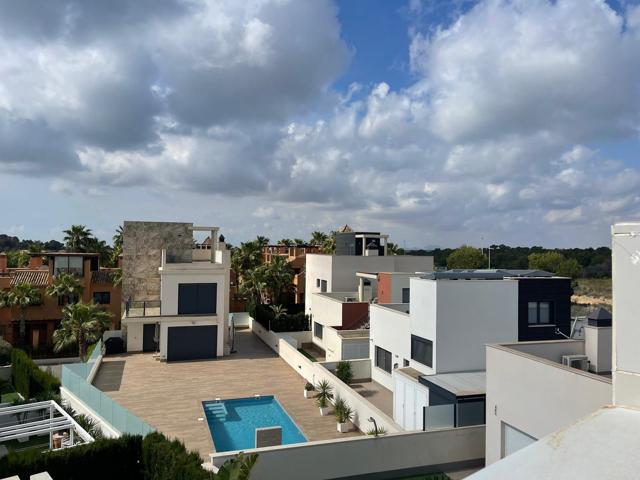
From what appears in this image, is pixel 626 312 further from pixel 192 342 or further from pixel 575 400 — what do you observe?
pixel 192 342

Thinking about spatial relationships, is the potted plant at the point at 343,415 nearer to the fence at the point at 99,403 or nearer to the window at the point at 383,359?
the window at the point at 383,359

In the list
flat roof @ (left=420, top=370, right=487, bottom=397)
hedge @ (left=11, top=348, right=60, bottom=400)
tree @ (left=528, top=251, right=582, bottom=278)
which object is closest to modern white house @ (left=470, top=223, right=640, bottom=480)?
flat roof @ (left=420, top=370, right=487, bottom=397)

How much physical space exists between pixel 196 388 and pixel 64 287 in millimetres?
16602

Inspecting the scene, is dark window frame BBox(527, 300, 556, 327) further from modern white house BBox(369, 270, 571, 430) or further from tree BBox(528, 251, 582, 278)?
tree BBox(528, 251, 582, 278)

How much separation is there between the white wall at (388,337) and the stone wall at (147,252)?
19.1m

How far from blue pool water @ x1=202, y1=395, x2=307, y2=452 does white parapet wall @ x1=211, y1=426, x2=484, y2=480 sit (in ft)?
13.4

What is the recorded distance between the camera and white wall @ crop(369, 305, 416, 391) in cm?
2436

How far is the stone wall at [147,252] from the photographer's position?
38.6 meters

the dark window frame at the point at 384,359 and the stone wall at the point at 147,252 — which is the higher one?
the stone wall at the point at 147,252

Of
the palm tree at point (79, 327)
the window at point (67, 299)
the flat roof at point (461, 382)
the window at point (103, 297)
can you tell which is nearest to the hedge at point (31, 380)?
the palm tree at point (79, 327)

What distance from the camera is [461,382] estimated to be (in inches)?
767

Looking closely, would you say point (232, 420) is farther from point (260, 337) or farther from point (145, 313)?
point (260, 337)

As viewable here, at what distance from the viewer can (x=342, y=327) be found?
33656 millimetres

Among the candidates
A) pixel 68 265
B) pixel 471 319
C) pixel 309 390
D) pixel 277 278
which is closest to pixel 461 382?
pixel 471 319
